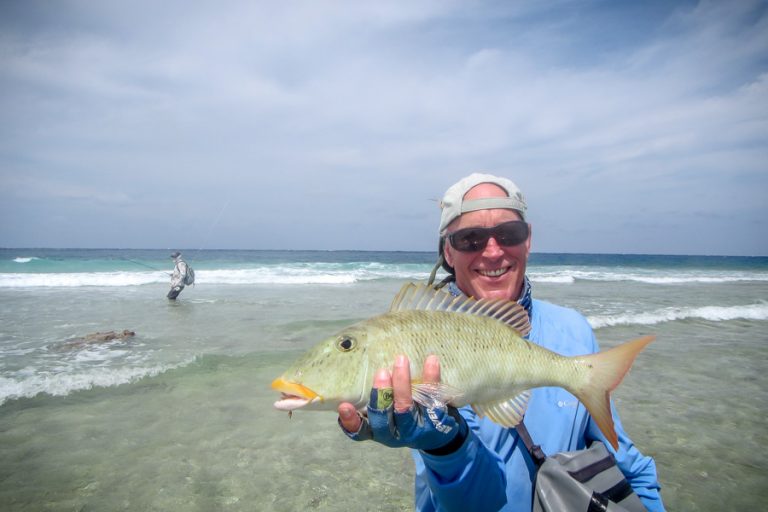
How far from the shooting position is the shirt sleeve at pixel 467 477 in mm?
1848

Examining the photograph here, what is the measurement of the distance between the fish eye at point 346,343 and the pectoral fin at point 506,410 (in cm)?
67

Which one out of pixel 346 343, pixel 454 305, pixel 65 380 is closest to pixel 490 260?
pixel 454 305

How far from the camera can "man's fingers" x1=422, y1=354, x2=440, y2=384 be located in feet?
5.93

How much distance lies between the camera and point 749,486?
3.84 metres

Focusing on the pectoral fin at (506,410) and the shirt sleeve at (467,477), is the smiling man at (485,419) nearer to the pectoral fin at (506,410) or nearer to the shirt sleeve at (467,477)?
the shirt sleeve at (467,477)

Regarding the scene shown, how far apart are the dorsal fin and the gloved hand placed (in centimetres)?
42

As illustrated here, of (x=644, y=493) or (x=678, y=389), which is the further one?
(x=678, y=389)

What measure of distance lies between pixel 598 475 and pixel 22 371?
314 inches

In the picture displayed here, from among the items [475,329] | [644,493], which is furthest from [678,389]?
[475,329]

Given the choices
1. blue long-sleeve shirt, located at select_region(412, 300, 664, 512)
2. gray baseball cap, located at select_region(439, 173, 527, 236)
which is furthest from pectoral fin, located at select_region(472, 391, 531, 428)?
gray baseball cap, located at select_region(439, 173, 527, 236)

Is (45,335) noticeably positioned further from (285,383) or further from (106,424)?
(285,383)

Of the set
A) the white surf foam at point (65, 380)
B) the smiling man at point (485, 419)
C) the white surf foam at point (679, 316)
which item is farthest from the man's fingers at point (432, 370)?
the white surf foam at point (679, 316)

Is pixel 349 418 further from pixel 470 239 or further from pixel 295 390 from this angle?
pixel 470 239

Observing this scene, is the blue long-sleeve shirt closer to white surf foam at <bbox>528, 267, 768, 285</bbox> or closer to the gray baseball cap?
the gray baseball cap
